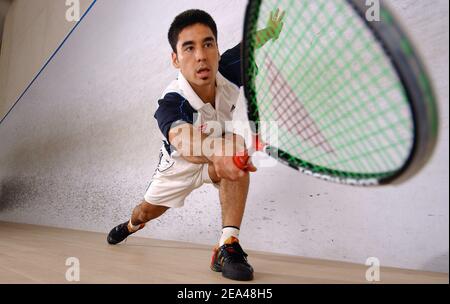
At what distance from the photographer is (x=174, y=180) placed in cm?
143

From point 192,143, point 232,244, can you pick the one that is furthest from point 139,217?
point 192,143

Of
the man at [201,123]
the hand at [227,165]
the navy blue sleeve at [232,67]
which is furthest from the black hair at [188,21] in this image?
the hand at [227,165]

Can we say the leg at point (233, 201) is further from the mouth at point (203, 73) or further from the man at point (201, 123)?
the mouth at point (203, 73)

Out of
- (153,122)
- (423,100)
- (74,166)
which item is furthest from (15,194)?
(423,100)

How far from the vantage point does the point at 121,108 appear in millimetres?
2859

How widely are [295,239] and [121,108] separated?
176 centimetres

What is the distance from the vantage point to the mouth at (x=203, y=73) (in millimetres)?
1183

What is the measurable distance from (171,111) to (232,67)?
370 millimetres

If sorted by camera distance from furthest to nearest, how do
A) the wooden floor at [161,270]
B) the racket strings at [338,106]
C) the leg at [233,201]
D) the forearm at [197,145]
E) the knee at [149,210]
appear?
the knee at [149,210]
the leg at [233,201]
the wooden floor at [161,270]
the forearm at [197,145]
the racket strings at [338,106]

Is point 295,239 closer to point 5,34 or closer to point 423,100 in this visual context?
point 423,100

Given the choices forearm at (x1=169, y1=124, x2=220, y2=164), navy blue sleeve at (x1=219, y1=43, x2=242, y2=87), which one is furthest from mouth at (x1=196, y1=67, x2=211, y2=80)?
forearm at (x1=169, y1=124, x2=220, y2=164)

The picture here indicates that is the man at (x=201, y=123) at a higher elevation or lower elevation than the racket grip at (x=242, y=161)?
higher

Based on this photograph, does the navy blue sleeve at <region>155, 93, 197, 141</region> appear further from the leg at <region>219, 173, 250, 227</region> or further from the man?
the leg at <region>219, 173, 250, 227</region>

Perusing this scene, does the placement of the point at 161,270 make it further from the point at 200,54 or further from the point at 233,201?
the point at 200,54
